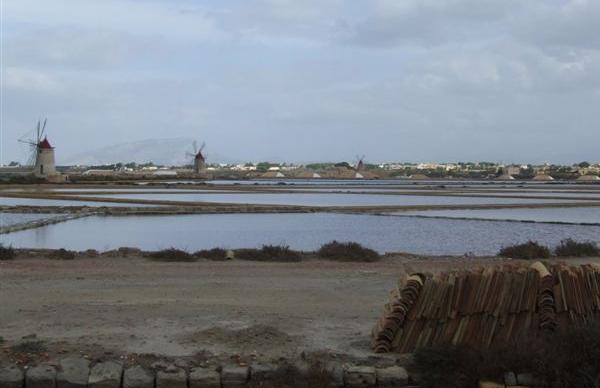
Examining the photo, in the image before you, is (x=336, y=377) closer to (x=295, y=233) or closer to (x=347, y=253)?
(x=347, y=253)

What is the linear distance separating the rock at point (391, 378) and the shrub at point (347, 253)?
8.92 m

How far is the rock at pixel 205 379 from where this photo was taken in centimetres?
542

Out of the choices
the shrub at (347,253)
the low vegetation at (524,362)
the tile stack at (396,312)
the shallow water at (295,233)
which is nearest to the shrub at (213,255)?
the shrub at (347,253)

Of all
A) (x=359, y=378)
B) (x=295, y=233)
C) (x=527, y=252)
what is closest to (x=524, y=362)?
(x=359, y=378)

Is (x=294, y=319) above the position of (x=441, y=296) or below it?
below

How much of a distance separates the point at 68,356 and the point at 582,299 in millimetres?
4411

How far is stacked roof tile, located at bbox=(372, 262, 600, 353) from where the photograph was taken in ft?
19.6

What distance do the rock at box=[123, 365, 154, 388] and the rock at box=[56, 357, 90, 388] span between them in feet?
1.01

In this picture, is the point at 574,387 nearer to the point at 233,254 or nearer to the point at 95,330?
the point at 95,330

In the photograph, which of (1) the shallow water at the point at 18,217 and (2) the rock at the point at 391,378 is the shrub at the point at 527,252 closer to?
(2) the rock at the point at 391,378

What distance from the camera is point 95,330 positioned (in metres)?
6.80

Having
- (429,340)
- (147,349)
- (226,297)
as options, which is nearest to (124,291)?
(226,297)

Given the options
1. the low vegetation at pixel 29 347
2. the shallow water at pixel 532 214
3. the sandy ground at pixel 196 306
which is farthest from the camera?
the shallow water at pixel 532 214

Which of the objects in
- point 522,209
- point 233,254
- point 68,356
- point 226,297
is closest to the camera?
point 68,356
